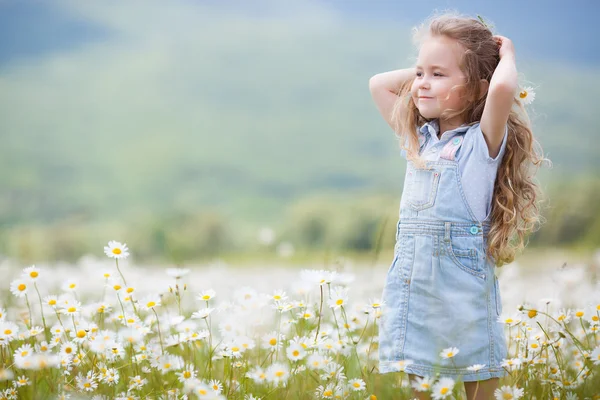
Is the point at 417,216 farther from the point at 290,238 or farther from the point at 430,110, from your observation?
the point at 290,238

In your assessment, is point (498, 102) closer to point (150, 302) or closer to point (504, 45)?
point (504, 45)

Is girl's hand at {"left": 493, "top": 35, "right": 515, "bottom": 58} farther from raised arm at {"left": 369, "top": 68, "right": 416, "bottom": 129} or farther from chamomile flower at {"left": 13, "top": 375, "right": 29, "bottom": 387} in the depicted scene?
chamomile flower at {"left": 13, "top": 375, "right": 29, "bottom": 387}

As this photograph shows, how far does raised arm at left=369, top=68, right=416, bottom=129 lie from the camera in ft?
9.09

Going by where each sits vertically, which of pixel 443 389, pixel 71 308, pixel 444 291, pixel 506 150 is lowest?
pixel 443 389

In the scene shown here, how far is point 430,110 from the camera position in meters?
2.45

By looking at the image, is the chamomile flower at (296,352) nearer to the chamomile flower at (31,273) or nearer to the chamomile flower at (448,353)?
the chamomile flower at (448,353)

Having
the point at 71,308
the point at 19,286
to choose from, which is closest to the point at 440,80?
the point at 71,308

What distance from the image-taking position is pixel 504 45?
2.52 meters

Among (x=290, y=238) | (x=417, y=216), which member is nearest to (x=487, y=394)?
(x=417, y=216)

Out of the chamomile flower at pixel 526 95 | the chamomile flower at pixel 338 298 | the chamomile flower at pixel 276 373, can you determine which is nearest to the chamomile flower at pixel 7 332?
the chamomile flower at pixel 276 373

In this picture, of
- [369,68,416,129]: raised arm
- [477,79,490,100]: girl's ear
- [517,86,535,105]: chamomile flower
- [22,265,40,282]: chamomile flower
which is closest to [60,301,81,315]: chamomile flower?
[22,265,40,282]: chamomile flower

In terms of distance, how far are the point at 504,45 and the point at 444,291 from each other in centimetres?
96

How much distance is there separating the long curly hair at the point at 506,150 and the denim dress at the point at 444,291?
7 cm

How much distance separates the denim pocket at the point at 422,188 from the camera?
2.38m
